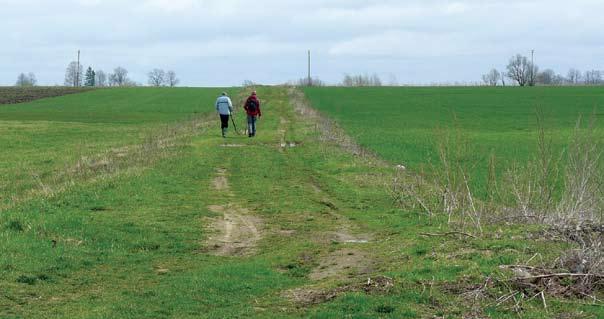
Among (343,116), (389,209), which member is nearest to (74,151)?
(389,209)

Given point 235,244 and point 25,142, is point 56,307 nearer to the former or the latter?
point 235,244

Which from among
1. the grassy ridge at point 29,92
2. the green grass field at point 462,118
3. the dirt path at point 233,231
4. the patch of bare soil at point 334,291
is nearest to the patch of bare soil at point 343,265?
the patch of bare soil at point 334,291

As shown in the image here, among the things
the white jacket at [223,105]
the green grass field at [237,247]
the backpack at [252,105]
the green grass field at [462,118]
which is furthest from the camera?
the white jacket at [223,105]

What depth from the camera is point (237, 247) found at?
40.9 ft

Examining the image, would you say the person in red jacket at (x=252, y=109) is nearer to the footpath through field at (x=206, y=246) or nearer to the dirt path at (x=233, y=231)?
the footpath through field at (x=206, y=246)

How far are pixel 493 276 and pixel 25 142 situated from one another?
31901 mm

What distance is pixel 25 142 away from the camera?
Result: 3641 centimetres

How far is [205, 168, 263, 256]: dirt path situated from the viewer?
12305 mm

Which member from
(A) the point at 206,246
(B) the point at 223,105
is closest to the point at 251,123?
(B) the point at 223,105

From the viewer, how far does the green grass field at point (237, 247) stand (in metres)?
8.48

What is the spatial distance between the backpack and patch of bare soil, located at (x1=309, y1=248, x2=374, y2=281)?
20555 millimetres

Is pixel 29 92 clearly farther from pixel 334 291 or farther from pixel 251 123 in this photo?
pixel 334 291

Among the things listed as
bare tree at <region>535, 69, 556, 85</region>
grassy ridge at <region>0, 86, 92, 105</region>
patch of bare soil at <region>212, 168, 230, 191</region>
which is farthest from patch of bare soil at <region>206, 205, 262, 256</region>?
bare tree at <region>535, 69, 556, 85</region>

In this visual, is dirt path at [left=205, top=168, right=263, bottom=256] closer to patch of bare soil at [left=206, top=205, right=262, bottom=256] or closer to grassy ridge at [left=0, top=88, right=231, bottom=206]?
patch of bare soil at [left=206, top=205, right=262, bottom=256]
